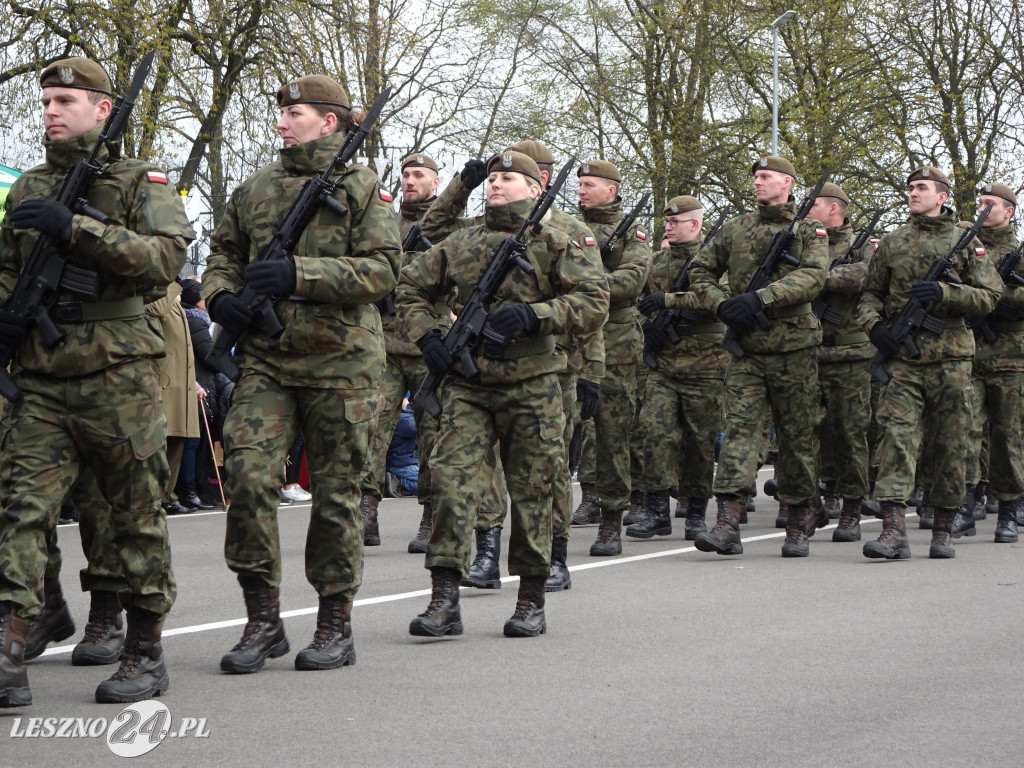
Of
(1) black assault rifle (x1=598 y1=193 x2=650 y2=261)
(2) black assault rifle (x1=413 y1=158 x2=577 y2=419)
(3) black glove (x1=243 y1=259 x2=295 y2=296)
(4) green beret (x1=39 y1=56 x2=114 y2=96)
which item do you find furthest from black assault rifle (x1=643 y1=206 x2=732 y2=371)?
(4) green beret (x1=39 y1=56 x2=114 y2=96)

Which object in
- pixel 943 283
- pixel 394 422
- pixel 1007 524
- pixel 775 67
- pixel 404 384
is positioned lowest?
pixel 1007 524

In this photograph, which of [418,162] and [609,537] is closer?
[609,537]

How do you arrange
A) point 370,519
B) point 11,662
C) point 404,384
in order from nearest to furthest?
point 11,662
point 404,384
point 370,519

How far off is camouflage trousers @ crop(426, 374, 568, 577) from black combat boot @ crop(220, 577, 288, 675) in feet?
3.05

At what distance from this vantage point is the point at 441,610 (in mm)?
6668

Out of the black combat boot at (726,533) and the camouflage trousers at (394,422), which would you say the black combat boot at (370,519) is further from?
the black combat boot at (726,533)

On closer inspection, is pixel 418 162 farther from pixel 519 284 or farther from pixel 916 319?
pixel 519 284

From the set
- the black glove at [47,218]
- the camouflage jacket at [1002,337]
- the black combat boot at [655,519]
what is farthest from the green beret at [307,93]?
the camouflage jacket at [1002,337]

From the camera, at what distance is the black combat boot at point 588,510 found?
1196cm

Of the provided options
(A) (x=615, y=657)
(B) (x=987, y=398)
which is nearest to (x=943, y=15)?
(B) (x=987, y=398)

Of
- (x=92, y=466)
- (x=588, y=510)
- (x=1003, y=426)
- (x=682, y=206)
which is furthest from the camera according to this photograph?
(x=588, y=510)

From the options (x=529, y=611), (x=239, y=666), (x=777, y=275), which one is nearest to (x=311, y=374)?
(x=239, y=666)

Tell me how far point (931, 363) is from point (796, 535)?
54.5 inches

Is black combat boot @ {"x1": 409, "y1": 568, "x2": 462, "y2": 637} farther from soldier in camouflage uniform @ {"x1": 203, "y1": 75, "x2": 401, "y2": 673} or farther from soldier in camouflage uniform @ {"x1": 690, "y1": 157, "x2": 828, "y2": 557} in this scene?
soldier in camouflage uniform @ {"x1": 690, "y1": 157, "x2": 828, "y2": 557}
